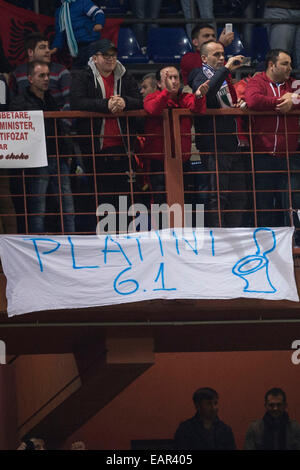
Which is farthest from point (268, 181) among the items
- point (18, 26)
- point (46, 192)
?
point (18, 26)

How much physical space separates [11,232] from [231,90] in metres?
2.45

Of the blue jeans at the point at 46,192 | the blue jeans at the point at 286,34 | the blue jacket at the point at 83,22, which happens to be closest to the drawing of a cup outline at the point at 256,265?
the blue jeans at the point at 46,192

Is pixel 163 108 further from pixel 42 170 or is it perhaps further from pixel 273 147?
pixel 42 170

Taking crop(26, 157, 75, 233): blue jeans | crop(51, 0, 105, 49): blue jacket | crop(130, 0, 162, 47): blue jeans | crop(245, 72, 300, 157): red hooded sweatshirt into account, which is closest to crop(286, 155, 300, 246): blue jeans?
crop(245, 72, 300, 157): red hooded sweatshirt

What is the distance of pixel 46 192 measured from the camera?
920cm

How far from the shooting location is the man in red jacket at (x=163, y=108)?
29.4ft

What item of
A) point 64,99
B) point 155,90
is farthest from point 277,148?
point 64,99

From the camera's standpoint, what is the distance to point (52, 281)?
846 cm

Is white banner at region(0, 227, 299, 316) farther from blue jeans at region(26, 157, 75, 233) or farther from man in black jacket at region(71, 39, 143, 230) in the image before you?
man in black jacket at region(71, 39, 143, 230)

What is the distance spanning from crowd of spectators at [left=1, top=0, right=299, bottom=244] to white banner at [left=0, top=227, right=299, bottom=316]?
46 cm

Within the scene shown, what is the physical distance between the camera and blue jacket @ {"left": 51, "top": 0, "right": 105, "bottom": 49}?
11.1 m

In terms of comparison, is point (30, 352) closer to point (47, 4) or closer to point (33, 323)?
point (33, 323)

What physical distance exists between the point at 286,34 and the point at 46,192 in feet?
15.7
